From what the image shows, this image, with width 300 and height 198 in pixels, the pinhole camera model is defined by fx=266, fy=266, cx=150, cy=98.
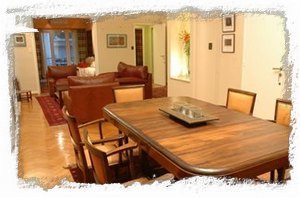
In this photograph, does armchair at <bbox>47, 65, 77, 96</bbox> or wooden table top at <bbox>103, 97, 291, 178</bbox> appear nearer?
wooden table top at <bbox>103, 97, 291, 178</bbox>

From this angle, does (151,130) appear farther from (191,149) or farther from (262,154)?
(262,154)

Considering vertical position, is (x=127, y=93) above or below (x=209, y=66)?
below

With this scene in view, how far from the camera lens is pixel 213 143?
1536mm

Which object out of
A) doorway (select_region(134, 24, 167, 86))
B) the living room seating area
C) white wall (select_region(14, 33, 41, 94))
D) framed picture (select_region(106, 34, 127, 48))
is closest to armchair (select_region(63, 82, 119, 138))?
the living room seating area

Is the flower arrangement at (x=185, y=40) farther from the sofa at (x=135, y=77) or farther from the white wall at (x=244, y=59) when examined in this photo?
the sofa at (x=135, y=77)

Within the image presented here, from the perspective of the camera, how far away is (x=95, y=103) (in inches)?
173

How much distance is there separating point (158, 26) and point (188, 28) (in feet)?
10.0

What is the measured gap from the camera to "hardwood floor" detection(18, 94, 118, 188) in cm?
269

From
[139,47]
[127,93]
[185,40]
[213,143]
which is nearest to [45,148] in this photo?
[127,93]

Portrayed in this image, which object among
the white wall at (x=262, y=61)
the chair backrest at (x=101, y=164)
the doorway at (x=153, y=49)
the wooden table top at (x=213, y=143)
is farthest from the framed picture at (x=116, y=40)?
the chair backrest at (x=101, y=164)

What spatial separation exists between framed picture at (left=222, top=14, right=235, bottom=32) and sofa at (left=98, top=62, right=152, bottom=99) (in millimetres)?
2316

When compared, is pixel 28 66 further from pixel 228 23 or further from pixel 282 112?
pixel 282 112

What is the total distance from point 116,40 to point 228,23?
4373 mm

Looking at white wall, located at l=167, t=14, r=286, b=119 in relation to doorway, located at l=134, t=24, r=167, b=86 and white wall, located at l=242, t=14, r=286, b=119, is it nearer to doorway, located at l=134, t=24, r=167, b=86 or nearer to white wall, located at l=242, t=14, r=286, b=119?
white wall, located at l=242, t=14, r=286, b=119
